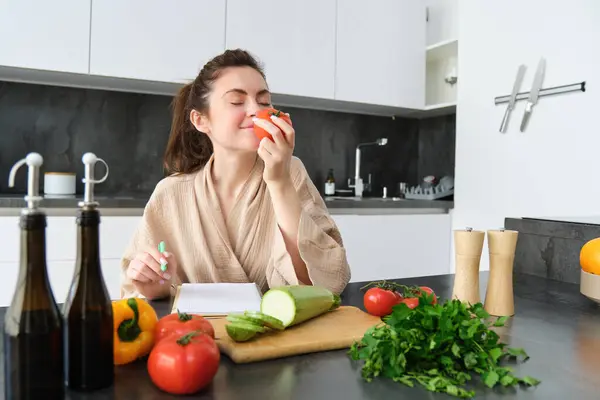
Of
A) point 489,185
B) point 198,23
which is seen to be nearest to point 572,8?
point 489,185

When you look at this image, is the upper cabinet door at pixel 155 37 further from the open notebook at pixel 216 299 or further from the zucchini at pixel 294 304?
the zucchini at pixel 294 304

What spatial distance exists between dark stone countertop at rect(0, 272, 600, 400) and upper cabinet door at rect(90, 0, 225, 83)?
6.16 feet

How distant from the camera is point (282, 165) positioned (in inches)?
55.8

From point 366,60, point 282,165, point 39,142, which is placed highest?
point 366,60

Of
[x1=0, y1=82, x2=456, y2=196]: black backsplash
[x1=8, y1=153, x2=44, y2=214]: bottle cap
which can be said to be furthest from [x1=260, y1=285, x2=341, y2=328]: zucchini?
[x1=0, y1=82, x2=456, y2=196]: black backsplash

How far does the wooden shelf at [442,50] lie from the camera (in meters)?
3.40

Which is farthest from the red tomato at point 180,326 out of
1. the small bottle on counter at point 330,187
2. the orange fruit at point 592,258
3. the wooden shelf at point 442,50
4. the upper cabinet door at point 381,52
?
the wooden shelf at point 442,50

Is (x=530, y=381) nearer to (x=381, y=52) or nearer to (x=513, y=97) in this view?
(x=513, y=97)

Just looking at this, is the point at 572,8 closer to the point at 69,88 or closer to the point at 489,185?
the point at 489,185

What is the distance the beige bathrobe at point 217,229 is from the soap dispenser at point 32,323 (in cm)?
83

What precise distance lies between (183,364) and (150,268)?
552 mm

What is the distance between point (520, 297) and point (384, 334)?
0.69 m

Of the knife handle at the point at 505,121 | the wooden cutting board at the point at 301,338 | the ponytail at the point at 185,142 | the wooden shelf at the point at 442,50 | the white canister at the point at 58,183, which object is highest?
the wooden shelf at the point at 442,50

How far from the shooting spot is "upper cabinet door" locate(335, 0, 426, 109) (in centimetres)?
326
